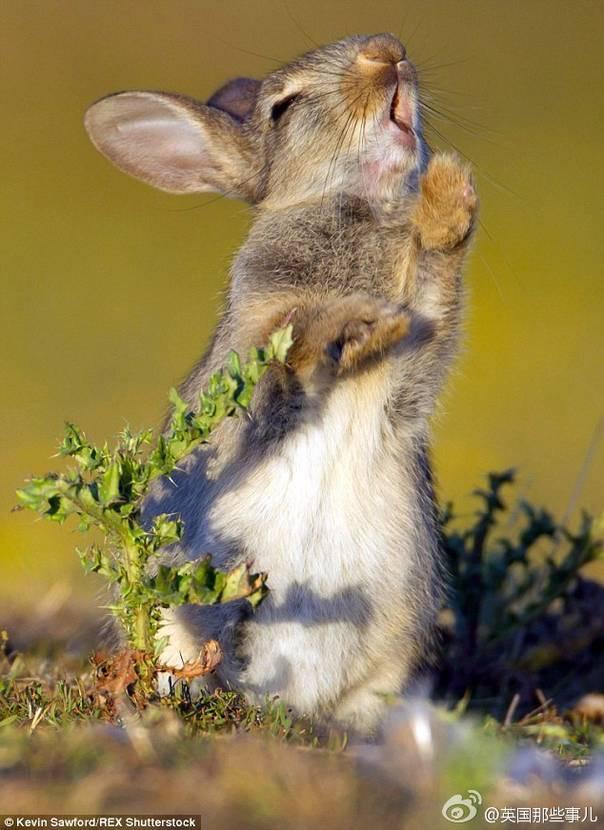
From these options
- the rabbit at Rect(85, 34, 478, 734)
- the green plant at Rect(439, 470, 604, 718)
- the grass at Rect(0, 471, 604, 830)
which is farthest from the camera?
the green plant at Rect(439, 470, 604, 718)

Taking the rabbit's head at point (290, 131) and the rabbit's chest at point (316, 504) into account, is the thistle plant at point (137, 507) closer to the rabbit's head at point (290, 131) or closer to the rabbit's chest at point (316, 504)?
the rabbit's chest at point (316, 504)

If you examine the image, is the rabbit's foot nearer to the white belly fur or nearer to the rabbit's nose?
the white belly fur

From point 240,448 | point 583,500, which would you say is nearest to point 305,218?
point 240,448

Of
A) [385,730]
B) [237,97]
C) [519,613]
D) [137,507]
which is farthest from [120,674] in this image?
[237,97]

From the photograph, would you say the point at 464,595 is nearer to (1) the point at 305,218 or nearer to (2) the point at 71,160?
(1) the point at 305,218

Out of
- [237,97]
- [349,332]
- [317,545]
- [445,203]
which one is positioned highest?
[237,97]

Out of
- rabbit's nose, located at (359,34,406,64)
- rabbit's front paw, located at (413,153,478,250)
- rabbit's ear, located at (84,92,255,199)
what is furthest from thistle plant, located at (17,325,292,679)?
rabbit's ear, located at (84,92,255,199)

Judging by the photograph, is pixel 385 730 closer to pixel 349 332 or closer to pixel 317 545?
pixel 317 545

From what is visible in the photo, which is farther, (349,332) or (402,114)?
(402,114)
